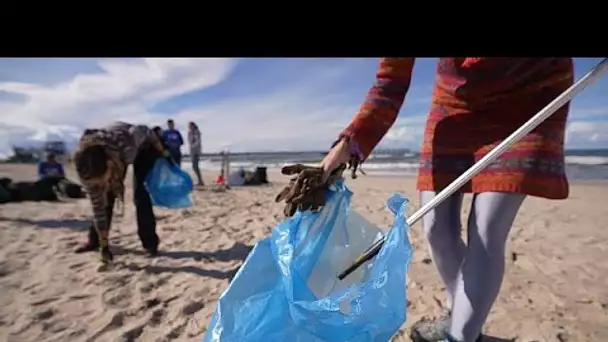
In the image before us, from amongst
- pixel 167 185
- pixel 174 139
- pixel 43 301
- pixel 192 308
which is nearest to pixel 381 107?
pixel 192 308

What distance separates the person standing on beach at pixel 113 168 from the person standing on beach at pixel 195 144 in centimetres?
430

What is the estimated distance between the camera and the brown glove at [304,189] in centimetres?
103

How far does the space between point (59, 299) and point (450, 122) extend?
197 cm

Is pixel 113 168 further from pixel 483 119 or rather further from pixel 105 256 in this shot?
pixel 483 119

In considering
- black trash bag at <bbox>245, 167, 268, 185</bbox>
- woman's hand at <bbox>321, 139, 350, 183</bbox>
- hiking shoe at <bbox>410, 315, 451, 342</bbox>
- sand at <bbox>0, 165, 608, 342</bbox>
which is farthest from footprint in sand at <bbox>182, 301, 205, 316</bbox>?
black trash bag at <bbox>245, 167, 268, 185</bbox>

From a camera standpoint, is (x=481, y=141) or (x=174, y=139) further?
(x=174, y=139)

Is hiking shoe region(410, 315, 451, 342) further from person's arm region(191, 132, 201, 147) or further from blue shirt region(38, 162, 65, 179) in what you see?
person's arm region(191, 132, 201, 147)

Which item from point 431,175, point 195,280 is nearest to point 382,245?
point 431,175

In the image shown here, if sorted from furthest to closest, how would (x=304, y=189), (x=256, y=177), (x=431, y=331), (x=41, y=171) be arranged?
(x=256, y=177)
(x=41, y=171)
(x=431, y=331)
(x=304, y=189)

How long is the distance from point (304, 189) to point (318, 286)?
0.28m

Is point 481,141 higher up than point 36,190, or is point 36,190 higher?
point 481,141

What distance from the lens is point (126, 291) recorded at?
1995mm

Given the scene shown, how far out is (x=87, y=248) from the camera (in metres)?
2.73

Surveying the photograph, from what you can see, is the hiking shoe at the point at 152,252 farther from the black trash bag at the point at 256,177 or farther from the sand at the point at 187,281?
the black trash bag at the point at 256,177
